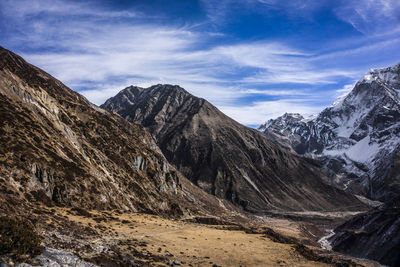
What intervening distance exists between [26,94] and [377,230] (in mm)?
93023

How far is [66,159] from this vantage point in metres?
58.7

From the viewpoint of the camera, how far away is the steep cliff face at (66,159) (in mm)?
43531

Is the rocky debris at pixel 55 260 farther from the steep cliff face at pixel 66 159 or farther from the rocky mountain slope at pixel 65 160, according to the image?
the steep cliff face at pixel 66 159

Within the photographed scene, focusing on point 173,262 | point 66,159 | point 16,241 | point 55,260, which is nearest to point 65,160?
point 66,159

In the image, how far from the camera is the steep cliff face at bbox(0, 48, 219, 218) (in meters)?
43.5

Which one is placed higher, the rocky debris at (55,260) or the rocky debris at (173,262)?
the rocky debris at (55,260)

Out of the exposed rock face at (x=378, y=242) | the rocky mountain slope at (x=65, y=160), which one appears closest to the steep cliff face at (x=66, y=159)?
the rocky mountain slope at (x=65, y=160)

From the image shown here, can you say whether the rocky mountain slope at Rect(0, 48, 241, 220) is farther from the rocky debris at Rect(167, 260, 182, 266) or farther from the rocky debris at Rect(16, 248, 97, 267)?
the rocky debris at Rect(167, 260, 182, 266)

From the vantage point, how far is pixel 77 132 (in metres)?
80.7

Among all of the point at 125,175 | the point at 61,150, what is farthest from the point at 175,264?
the point at 125,175

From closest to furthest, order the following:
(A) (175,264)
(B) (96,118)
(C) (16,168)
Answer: (A) (175,264), (C) (16,168), (B) (96,118)

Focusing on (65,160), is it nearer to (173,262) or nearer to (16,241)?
(173,262)

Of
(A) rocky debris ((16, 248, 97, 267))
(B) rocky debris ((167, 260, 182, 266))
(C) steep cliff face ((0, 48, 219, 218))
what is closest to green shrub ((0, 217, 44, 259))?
(A) rocky debris ((16, 248, 97, 267))

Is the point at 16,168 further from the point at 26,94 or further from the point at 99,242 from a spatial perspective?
the point at 26,94
